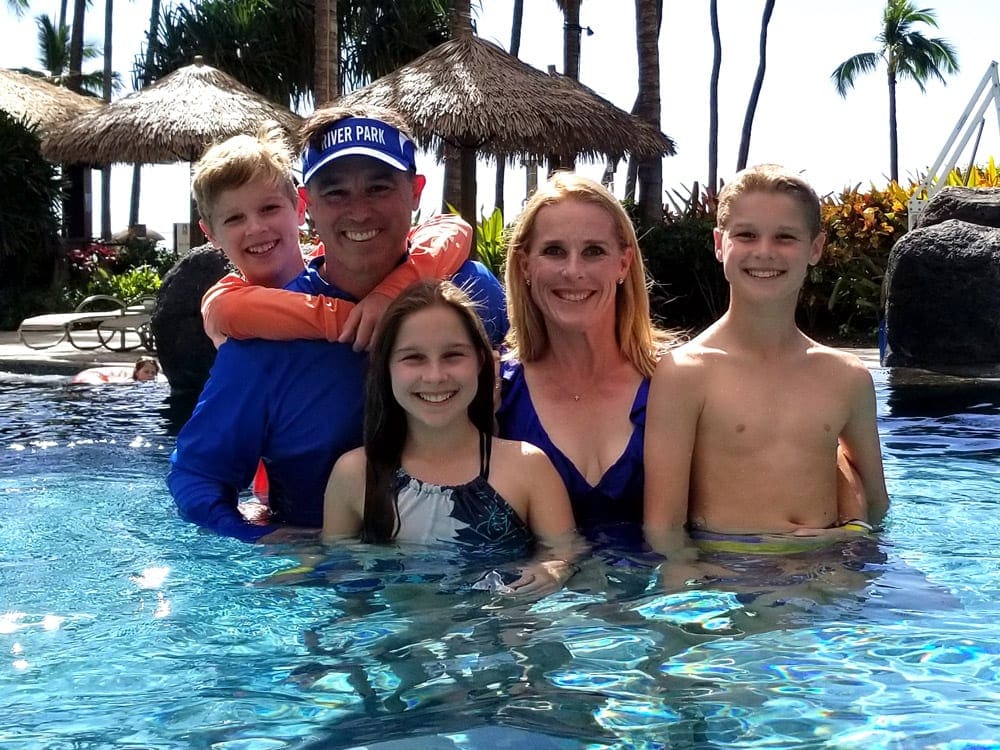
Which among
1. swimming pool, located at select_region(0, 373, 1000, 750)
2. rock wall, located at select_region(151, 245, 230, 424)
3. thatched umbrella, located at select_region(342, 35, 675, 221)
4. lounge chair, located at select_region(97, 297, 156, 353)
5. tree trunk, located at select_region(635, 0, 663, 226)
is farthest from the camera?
tree trunk, located at select_region(635, 0, 663, 226)

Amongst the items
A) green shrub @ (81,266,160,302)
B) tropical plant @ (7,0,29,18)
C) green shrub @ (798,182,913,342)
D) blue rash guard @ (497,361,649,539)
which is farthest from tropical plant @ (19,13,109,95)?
blue rash guard @ (497,361,649,539)

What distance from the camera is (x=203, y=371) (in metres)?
10.5

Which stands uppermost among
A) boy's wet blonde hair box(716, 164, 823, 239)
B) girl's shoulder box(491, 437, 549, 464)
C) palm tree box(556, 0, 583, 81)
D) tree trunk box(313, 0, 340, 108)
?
palm tree box(556, 0, 583, 81)

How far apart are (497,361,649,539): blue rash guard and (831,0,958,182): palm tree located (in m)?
43.9

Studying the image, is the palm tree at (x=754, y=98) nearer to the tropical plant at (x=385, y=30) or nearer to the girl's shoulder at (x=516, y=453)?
the tropical plant at (x=385, y=30)

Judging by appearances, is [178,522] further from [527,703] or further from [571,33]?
[571,33]

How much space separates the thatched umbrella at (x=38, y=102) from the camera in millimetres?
20359

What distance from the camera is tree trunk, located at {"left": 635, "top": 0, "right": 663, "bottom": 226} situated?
52.9 ft

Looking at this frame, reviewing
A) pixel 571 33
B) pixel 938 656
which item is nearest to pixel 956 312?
pixel 938 656

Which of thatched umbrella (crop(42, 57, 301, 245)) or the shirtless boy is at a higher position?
thatched umbrella (crop(42, 57, 301, 245))

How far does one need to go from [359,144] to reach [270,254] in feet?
1.97

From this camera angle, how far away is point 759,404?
367cm

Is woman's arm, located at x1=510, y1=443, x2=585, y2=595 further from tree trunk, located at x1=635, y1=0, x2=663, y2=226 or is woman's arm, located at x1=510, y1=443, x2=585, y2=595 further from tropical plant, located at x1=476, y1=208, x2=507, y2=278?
tree trunk, located at x1=635, y1=0, x2=663, y2=226

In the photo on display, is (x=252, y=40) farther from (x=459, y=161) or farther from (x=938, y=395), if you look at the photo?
(x=938, y=395)
